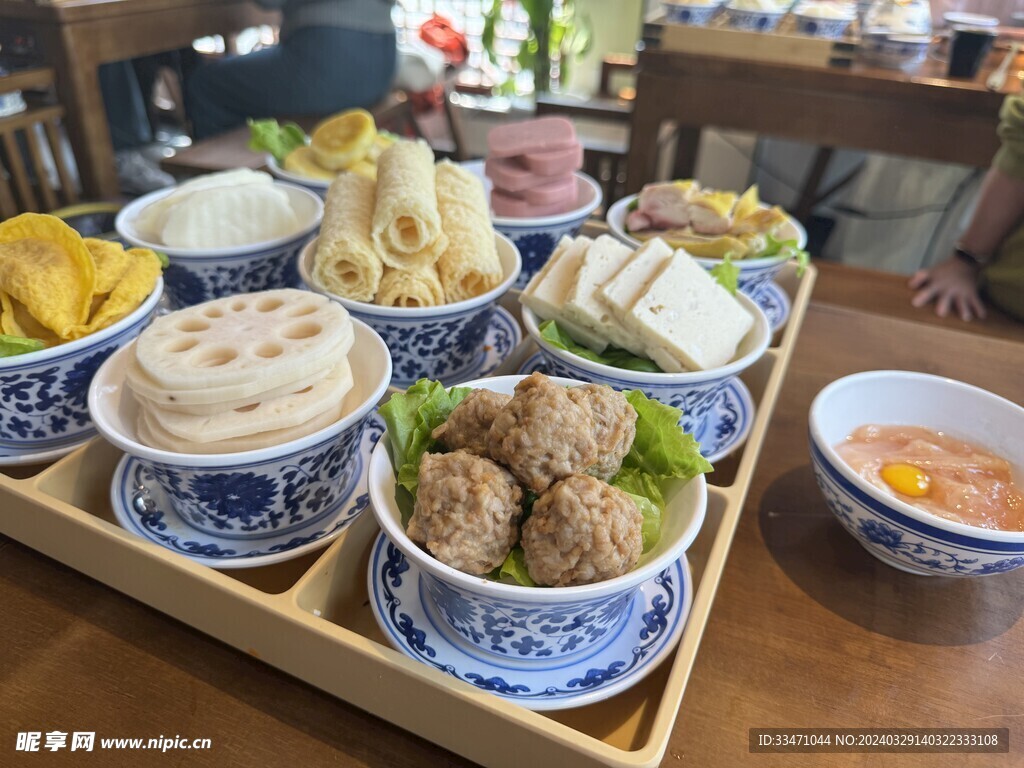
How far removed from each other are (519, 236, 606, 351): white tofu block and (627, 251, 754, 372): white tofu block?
0.29 feet

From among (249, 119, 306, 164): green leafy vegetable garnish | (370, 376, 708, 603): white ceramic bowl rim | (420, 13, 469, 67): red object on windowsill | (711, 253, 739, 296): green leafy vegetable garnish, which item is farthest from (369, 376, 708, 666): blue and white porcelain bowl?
(420, 13, 469, 67): red object on windowsill

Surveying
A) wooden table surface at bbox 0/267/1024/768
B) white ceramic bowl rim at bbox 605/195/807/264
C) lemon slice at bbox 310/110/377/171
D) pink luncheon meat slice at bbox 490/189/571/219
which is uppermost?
lemon slice at bbox 310/110/377/171

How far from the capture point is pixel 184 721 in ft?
2.40

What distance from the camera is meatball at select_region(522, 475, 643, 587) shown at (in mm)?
645

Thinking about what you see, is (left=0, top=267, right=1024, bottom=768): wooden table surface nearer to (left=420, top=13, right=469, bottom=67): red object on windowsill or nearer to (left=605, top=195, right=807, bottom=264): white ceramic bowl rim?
(left=605, top=195, right=807, bottom=264): white ceramic bowl rim

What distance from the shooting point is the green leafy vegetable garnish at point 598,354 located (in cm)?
101

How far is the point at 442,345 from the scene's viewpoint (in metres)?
1.13

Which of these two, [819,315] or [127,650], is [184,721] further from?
[819,315]

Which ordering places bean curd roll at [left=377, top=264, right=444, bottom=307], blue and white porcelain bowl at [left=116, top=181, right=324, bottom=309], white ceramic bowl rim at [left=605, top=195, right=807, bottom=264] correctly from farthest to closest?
1. white ceramic bowl rim at [left=605, top=195, right=807, bottom=264]
2. blue and white porcelain bowl at [left=116, top=181, right=324, bottom=309]
3. bean curd roll at [left=377, top=264, right=444, bottom=307]

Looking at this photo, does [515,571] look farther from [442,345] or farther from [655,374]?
[442,345]

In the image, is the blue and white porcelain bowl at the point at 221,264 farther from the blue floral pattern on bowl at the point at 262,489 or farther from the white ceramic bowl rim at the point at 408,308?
the blue floral pattern on bowl at the point at 262,489

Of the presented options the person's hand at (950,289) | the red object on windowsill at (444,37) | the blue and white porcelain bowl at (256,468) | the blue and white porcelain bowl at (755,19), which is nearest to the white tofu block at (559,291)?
the blue and white porcelain bowl at (256,468)

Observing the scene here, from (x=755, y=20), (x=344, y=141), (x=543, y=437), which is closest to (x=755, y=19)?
(x=755, y=20)

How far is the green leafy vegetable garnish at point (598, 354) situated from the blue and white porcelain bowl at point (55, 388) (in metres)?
0.58
